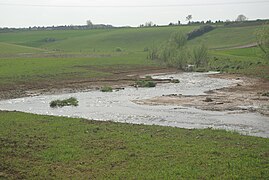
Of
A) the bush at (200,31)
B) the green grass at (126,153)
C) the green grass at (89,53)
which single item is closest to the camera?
the green grass at (126,153)

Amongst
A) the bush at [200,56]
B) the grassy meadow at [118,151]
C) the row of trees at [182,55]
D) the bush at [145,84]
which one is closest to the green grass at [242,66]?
the bush at [200,56]

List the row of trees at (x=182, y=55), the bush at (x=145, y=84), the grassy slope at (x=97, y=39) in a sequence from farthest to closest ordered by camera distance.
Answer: the grassy slope at (x=97, y=39)
the row of trees at (x=182, y=55)
the bush at (x=145, y=84)

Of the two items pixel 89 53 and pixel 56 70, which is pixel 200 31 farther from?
pixel 56 70

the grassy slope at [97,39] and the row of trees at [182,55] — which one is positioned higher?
the row of trees at [182,55]

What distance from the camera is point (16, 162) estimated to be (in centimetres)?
1614

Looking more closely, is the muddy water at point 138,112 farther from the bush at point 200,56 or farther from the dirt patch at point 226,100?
the bush at point 200,56

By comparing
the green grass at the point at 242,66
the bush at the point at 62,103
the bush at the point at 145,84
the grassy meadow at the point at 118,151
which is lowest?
the green grass at the point at 242,66

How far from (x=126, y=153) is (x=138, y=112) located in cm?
1519

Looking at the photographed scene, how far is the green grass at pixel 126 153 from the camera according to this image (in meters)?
14.9

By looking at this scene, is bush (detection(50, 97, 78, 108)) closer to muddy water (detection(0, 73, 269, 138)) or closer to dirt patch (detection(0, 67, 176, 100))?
muddy water (detection(0, 73, 269, 138))

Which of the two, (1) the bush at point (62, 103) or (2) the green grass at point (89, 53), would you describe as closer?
(1) the bush at point (62, 103)

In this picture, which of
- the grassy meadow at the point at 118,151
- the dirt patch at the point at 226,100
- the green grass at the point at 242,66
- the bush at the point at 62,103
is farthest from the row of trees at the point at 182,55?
the grassy meadow at the point at 118,151

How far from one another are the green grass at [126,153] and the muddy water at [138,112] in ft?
13.7

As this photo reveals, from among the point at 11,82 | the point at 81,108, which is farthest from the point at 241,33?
A: the point at 81,108
